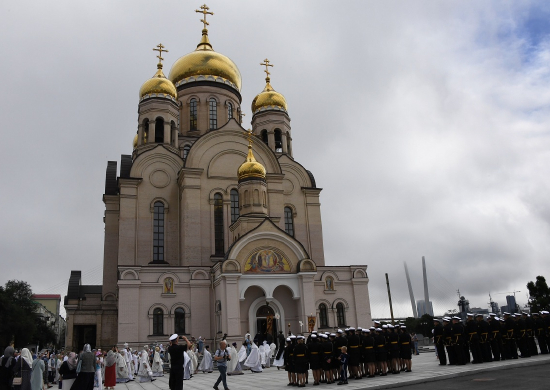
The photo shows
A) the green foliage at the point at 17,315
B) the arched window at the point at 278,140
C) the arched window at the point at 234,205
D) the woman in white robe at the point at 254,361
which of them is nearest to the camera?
the woman in white robe at the point at 254,361

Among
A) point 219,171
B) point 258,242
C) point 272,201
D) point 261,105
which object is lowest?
point 258,242

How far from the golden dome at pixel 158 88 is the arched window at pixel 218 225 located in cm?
825

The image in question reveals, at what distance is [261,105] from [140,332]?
17905mm

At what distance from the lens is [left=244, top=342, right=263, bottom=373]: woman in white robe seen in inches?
702

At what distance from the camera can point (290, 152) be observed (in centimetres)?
3453

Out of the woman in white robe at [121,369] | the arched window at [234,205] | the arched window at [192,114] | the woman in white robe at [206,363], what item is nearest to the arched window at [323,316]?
the arched window at [234,205]

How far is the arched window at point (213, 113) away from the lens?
35000 mm

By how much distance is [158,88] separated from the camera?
32.2 meters

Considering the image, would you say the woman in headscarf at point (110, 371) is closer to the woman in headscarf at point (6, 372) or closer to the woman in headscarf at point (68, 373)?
the woman in headscarf at point (68, 373)

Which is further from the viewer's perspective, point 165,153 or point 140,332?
point 165,153

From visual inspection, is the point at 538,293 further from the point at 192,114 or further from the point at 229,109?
the point at 192,114

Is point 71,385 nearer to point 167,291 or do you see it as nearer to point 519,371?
point 519,371

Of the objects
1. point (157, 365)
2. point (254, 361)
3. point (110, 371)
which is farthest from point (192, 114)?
point (110, 371)

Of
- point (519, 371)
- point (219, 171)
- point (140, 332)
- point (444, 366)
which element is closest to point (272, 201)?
point (219, 171)
